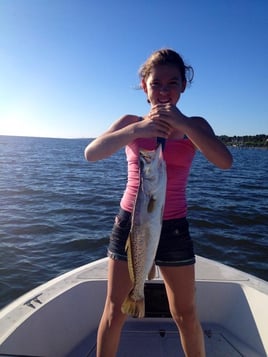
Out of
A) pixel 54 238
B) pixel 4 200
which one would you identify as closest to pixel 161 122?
pixel 54 238

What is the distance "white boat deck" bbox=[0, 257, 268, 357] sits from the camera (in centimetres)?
366

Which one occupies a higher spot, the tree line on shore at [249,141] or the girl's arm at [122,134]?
the tree line on shore at [249,141]

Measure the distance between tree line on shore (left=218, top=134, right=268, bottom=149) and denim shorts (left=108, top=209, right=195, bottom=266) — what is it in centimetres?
12006

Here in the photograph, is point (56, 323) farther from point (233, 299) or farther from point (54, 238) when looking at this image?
point (54, 238)

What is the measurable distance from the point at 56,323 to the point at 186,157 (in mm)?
2296

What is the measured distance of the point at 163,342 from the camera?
4180 mm

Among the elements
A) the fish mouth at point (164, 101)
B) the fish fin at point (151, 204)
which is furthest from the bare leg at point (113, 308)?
the fish mouth at point (164, 101)

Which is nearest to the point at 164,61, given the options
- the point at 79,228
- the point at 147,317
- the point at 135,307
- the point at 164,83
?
the point at 164,83

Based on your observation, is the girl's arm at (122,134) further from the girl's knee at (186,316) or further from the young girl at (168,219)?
the girl's knee at (186,316)

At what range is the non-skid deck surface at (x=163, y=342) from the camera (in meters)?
4.00

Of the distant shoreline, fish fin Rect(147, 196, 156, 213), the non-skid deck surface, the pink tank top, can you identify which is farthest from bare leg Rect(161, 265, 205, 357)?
the distant shoreline

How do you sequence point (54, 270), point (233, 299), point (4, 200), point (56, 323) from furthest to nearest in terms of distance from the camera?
point (4, 200)
point (54, 270)
point (233, 299)
point (56, 323)

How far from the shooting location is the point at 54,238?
1038cm

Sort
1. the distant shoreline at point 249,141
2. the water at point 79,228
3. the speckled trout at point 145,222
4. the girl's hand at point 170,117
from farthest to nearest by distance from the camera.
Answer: the distant shoreline at point 249,141, the water at point 79,228, the girl's hand at point 170,117, the speckled trout at point 145,222
